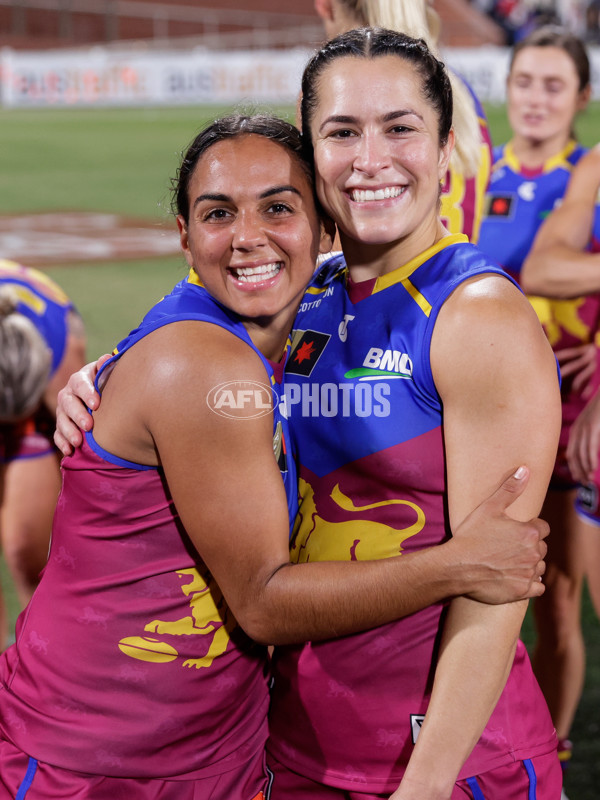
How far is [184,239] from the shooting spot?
2098 millimetres

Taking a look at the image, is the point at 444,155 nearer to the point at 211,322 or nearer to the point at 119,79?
the point at 211,322

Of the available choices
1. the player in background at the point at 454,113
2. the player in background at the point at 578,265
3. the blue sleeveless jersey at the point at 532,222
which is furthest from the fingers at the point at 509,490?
the blue sleeveless jersey at the point at 532,222

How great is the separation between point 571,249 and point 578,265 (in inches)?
4.9

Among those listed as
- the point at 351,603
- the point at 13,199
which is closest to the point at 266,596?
the point at 351,603

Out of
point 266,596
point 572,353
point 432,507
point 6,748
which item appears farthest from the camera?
point 572,353

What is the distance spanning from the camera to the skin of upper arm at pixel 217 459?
1.73 meters

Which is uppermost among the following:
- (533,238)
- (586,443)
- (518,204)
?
(518,204)

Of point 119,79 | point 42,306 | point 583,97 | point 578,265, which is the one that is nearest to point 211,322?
point 578,265

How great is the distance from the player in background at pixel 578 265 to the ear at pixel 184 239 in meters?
1.62

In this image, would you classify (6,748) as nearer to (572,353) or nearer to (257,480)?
(257,480)

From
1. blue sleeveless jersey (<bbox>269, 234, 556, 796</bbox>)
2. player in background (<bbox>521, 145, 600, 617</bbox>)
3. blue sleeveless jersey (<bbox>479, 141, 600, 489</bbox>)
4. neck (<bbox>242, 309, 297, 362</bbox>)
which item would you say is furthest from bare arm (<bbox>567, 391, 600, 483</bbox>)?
neck (<bbox>242, 309, 297, 362</bbox>)

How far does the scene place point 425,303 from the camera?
181 cm

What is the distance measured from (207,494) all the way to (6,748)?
673mm

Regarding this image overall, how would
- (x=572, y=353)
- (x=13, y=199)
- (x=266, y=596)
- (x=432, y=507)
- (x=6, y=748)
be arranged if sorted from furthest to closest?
(x=13, y=199) → (x=572, y=353) → (x=6, y=748) → (x=432, y=507) → (x=266, y=596)
